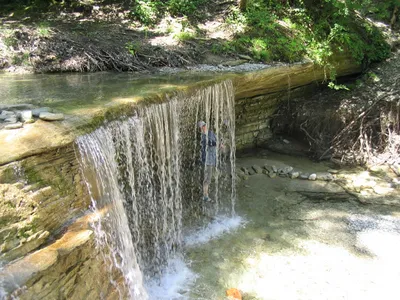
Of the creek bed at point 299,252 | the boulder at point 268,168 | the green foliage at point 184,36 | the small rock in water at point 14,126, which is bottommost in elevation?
the creek bed at point 299,252

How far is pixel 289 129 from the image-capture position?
349 inches

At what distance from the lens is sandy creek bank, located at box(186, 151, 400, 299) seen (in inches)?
185

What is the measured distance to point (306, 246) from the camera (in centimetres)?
548

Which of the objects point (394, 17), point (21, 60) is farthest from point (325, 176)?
point (21, 60)

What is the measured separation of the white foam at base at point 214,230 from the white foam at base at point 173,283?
0.53m

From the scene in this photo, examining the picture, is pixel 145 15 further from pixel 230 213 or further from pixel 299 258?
pixel 299 258

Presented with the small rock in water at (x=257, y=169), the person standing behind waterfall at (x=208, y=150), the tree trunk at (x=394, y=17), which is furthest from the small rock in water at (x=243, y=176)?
the tree trunk at (x=394, y=17)

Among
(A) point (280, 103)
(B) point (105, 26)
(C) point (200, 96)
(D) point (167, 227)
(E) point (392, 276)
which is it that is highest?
(B) point (105, 26)

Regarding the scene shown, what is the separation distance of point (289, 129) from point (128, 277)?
605 cm

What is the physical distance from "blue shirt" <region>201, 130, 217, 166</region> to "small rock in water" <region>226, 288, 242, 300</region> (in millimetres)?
2290

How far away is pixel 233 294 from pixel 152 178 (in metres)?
1.87

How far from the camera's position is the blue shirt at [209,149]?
6199 millimetres

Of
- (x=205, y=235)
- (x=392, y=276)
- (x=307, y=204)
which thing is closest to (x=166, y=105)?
(x=205, y=235)

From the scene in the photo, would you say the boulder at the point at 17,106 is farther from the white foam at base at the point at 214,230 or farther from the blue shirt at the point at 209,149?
the white foam at base at the point at 214,230
